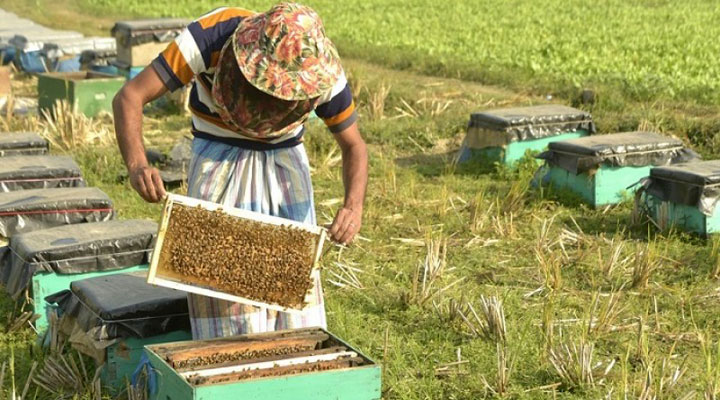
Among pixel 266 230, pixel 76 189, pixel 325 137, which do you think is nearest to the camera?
pixel 266 230

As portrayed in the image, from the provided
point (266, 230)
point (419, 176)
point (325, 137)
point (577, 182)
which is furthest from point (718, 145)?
point (266, 230)

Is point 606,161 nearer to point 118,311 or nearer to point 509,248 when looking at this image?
point 509,248

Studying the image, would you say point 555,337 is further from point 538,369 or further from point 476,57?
point 476,57

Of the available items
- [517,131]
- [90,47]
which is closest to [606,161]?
[517,131]

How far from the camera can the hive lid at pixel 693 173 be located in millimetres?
8195

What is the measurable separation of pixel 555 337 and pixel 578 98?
302 inches

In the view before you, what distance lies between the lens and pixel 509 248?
823cm

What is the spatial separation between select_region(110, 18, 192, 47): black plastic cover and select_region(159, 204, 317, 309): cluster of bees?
10050 millimetres

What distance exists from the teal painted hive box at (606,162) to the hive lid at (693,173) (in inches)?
29.9

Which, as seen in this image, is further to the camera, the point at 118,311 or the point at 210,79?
the point at 118,311

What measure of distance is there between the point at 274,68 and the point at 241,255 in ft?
2.98

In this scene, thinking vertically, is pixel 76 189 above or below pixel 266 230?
below

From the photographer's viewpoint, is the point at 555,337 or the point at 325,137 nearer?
the point at 555,337

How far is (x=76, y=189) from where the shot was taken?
779 centimetres
